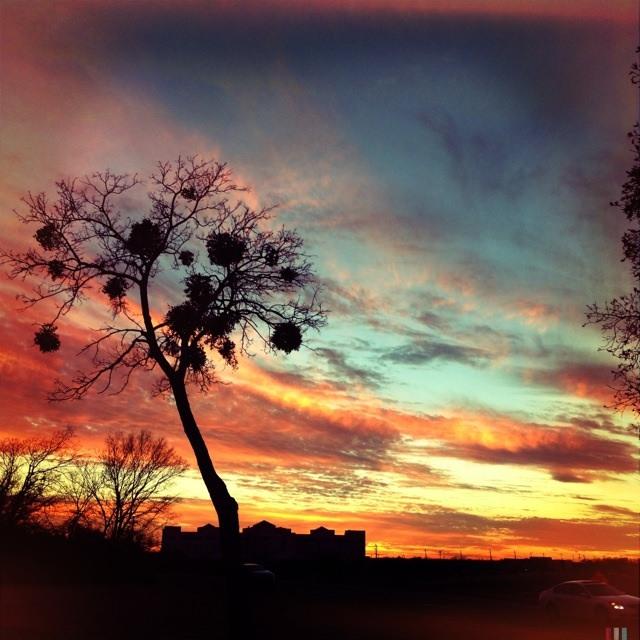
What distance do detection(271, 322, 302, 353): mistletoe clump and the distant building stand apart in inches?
5835

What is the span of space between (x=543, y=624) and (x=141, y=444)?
6671 cm

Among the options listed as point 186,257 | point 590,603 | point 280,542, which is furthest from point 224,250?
point 280,542

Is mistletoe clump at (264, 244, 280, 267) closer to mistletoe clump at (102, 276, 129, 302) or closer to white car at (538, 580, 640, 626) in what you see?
mistletoe clump at (102, 276, 129, 302)

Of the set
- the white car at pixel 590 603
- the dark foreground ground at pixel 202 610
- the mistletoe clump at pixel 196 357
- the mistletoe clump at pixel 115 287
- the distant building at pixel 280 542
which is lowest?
the distant building at pixel 280 542

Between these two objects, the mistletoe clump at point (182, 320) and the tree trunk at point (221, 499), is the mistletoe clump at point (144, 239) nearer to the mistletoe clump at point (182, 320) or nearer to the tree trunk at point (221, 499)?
the mistletoe clump at point (182, 320)

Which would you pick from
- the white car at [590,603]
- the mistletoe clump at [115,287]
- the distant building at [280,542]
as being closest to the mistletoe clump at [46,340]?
the mistletoe clump at [115,287]

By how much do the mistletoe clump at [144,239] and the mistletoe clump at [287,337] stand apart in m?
4.24

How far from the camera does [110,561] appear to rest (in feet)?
168

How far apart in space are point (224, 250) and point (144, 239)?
7.67 ft

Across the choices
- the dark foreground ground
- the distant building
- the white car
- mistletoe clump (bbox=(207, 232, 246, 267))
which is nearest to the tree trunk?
the dark foreground ground

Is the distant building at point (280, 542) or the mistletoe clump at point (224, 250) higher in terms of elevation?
the mistletoe clump at point (224, 250)

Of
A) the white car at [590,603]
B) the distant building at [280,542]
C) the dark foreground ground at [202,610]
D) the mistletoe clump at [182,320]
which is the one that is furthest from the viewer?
the distant building at [280,542]

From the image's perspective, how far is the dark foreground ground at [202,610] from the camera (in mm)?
25906

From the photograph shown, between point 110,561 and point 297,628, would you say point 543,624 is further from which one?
point 110,561
